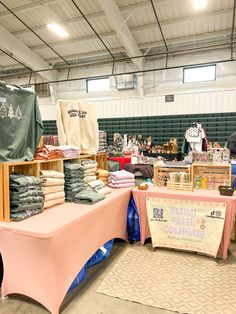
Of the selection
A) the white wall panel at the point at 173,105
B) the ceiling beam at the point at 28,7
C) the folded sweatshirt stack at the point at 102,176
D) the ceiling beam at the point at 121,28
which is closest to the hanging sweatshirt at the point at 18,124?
the folded sweatshirt stack at the point at 102,176

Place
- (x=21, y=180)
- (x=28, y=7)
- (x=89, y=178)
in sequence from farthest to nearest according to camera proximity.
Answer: (x=28, y=7)
(x=89, y=178)
(x=21, y=180)

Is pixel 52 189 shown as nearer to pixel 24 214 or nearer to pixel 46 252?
pixel 24 214

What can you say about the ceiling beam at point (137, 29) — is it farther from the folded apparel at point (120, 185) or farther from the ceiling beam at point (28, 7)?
the folded apparel at point (120, 185)

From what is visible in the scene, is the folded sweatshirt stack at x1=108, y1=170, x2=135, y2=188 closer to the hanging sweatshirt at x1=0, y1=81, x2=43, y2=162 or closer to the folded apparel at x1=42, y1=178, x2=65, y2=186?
the folded apparel at x1=42, y1=178, x2=65, y2=186

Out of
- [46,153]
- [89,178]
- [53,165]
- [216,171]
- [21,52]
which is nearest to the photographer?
[46,153]

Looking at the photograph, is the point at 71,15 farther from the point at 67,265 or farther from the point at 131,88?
the point at 67,265

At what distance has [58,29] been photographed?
7.11 m

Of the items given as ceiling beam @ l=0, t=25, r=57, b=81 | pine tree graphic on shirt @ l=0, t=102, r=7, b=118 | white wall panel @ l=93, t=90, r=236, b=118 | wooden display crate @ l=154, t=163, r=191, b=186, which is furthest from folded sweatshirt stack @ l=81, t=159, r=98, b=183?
ceiling beam @ l=0, t=25, r=57, b=81

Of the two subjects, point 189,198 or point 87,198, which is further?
point 189,198

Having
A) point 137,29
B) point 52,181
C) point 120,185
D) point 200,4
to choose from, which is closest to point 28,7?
point 137,29

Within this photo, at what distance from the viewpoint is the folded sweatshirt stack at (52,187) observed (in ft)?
8.48

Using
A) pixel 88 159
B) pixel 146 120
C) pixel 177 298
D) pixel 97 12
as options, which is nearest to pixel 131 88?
pixel 146 120

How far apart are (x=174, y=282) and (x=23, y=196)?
1.77 metres

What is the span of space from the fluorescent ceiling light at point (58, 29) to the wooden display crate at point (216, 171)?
5783 millimetres
